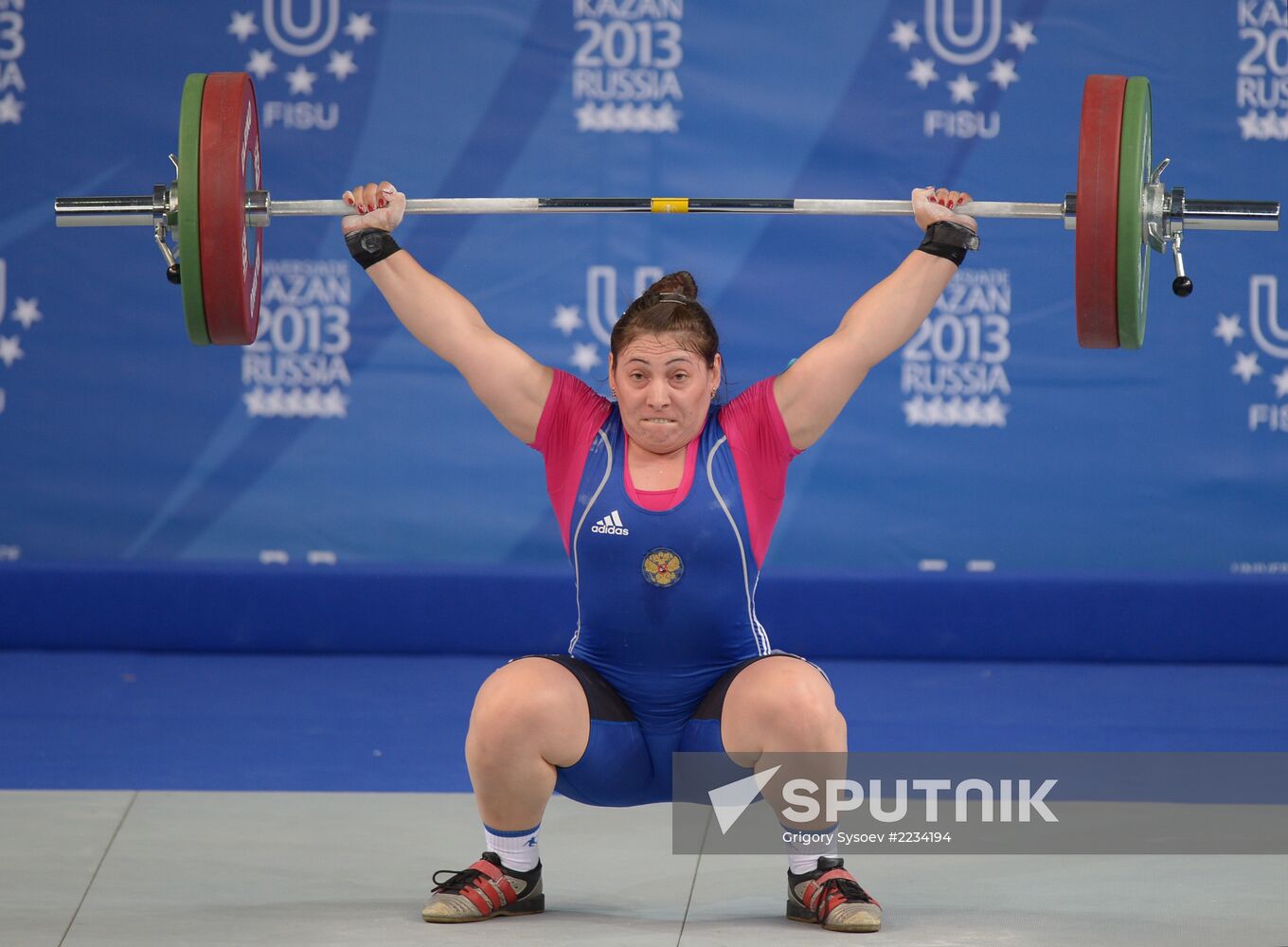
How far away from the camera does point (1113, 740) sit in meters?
4.81

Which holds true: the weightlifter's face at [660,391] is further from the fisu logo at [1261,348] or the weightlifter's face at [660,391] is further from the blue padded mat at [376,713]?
the fisu logo at [1261,348]

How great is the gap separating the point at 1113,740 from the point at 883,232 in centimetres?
191

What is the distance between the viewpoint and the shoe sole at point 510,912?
3.15m

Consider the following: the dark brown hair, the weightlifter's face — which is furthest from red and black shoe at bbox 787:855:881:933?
the dark brown hair

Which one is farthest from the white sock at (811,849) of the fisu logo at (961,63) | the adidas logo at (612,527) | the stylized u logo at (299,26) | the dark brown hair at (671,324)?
the stylized u logo at (299,26)

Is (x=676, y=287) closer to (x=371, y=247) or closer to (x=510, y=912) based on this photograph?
(x=371, y=247)

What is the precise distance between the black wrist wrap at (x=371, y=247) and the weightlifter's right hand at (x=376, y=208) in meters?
0.03

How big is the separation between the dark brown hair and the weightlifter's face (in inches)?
0.5

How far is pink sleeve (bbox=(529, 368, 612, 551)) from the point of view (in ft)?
10.7

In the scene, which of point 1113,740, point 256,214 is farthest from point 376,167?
point 1113,740

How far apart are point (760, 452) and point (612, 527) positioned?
32cm

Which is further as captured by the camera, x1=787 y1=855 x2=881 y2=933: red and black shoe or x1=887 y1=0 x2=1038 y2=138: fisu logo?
x1=887 y1=0 x2=1038 y2=138: fisu logo
